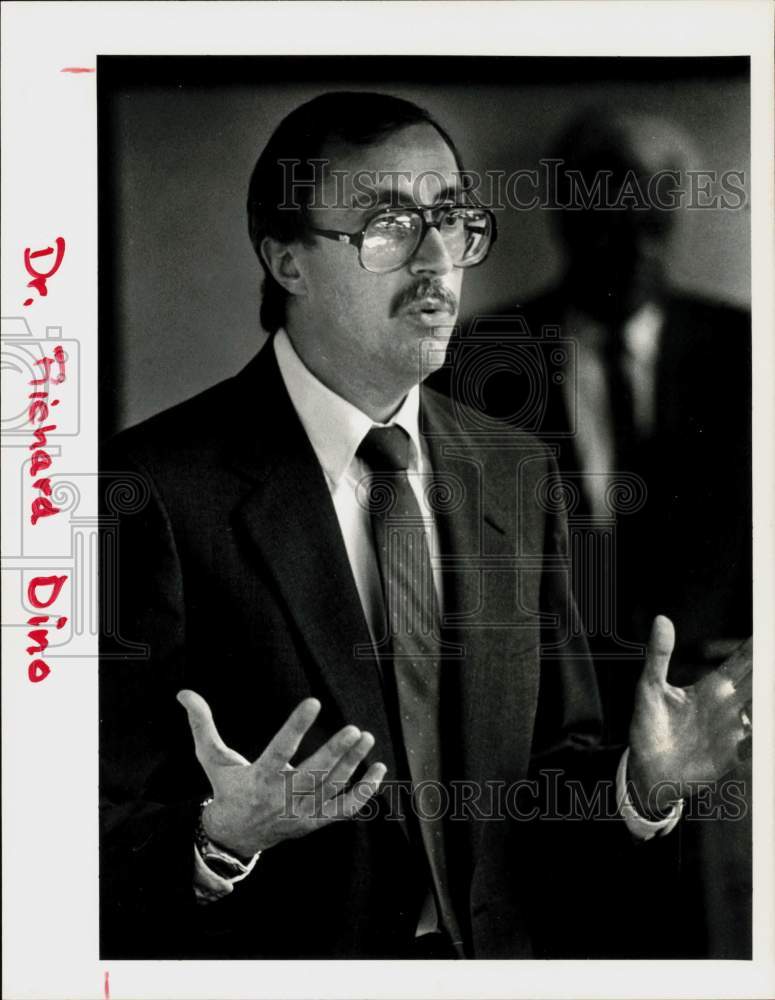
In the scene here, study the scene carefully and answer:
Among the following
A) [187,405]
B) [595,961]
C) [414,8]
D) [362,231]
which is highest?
[414,8]

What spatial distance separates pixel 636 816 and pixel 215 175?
997mm

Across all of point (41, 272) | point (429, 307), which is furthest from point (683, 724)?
point (41, 272)

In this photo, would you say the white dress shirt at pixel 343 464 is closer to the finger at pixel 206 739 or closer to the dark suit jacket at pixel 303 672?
the dark suit jacket at pixel 303 672

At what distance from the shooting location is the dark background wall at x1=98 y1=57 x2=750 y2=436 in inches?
65.1

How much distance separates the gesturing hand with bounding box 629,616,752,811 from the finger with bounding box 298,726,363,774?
0.37 metres

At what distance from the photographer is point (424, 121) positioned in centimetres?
166

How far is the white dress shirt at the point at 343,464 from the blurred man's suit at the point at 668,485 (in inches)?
5.1

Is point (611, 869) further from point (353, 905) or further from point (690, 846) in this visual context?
point (353, 905)

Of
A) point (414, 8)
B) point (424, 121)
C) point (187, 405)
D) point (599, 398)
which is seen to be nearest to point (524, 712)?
point (599, 398)

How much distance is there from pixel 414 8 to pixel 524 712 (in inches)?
36.3

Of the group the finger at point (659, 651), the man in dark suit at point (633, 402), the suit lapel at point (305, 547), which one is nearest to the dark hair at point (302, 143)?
the suit lapel at point (305, 547)

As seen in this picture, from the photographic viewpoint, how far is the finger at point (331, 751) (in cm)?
162

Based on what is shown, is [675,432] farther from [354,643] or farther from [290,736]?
[290,736]

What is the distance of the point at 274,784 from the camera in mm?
1615
